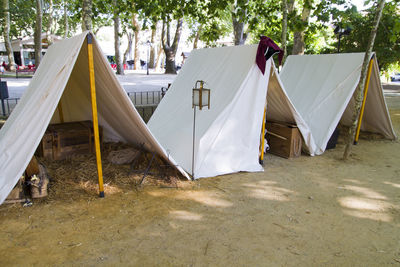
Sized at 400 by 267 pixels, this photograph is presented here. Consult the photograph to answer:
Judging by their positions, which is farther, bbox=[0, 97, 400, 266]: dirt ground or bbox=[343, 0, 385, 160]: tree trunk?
bbox=[343, 0, 385, 160]: tree trunk

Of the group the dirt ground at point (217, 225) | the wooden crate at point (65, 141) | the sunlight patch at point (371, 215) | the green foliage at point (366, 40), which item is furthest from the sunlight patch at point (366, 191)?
the green foliage at point (366, 40)

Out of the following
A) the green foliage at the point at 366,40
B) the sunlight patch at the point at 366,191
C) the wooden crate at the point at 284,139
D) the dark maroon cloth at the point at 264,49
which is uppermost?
the green foliage at the point at 366,40

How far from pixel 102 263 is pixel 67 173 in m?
2.10

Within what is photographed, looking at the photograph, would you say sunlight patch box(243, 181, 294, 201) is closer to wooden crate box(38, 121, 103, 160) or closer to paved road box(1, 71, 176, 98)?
wooden crate box(38, 121, 103, 160)

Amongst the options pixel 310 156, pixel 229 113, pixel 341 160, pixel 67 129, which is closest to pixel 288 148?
pixel 310 156

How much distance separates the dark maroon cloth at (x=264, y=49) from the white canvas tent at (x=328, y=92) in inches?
79.8

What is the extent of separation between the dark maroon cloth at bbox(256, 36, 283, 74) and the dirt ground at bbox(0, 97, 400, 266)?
1800 millimetres

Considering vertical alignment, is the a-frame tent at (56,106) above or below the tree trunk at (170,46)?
below

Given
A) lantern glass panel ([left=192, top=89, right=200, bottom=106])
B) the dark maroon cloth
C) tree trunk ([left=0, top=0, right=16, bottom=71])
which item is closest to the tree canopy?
the dark maroon cloth

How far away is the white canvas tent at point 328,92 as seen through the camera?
6.03 m

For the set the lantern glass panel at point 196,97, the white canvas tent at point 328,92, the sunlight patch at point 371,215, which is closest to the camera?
the sunlight patch at point 371,215

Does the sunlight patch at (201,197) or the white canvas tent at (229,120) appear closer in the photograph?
the sunlight patch at (201,197)

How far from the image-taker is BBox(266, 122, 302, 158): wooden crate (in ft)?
18.3

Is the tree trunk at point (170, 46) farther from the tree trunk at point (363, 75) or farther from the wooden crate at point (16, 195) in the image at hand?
the wooden crate at point (16, 195)
